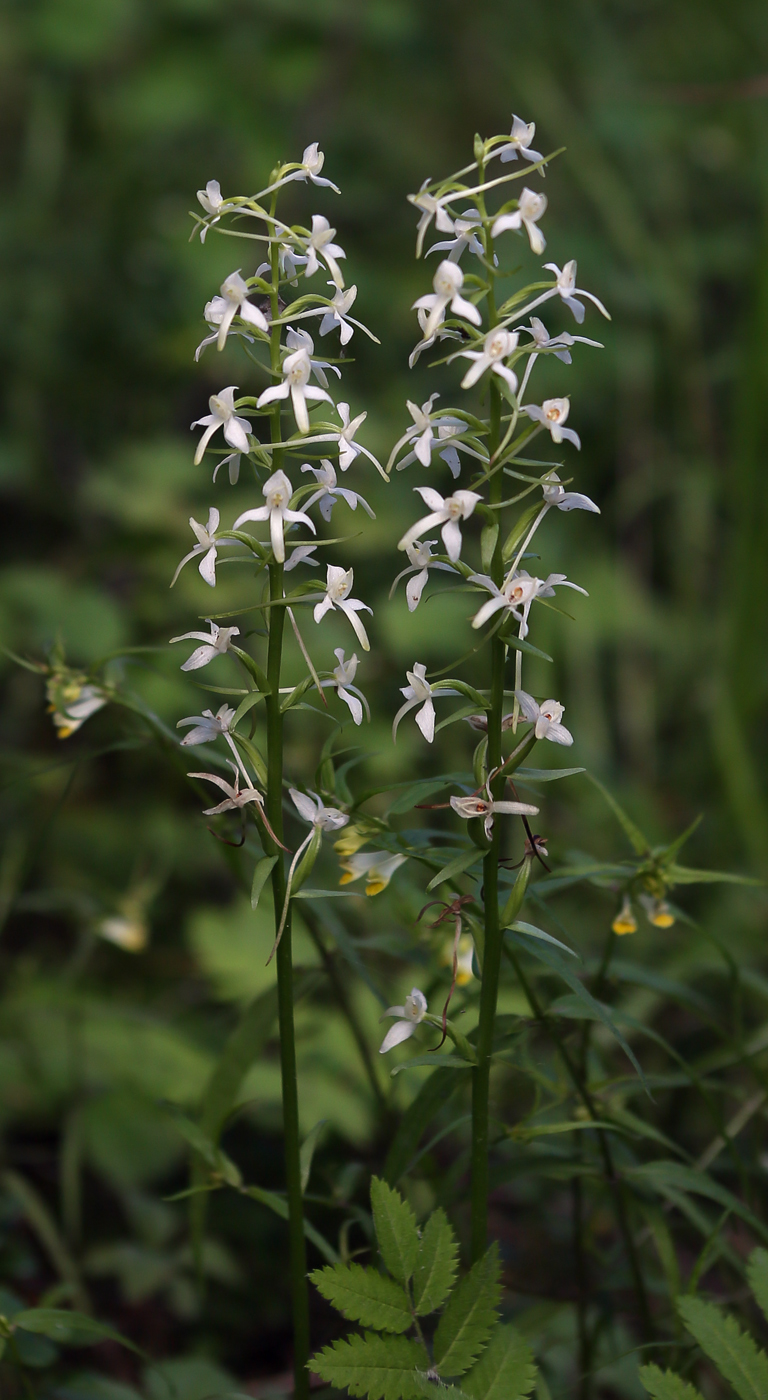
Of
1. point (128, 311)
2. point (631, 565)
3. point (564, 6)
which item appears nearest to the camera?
point (128, 311)

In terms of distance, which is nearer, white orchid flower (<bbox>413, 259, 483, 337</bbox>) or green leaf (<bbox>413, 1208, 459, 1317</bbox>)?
white orchid flower (<bbox>413, 259, 483, 337</bbox>)

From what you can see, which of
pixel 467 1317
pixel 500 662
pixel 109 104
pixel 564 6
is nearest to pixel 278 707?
pixel 500 662

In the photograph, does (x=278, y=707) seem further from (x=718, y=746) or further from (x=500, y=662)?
(x=718, y=746)

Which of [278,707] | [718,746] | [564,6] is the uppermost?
[564,6]

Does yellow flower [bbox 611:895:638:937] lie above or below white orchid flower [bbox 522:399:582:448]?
below

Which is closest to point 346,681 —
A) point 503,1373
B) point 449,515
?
point 449,515

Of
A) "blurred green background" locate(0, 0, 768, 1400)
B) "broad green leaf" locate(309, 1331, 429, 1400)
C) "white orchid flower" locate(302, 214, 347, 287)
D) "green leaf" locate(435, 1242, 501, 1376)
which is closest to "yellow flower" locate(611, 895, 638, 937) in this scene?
"green leaf" locate(435, 1242, 501, 1376)

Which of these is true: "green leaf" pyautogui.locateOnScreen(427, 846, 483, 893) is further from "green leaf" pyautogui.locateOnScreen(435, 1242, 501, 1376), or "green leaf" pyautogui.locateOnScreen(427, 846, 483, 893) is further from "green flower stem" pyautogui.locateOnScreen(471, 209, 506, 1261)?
"green leaf" pyautogui.locateOnScreen(435, 1242, 501, 1376)
